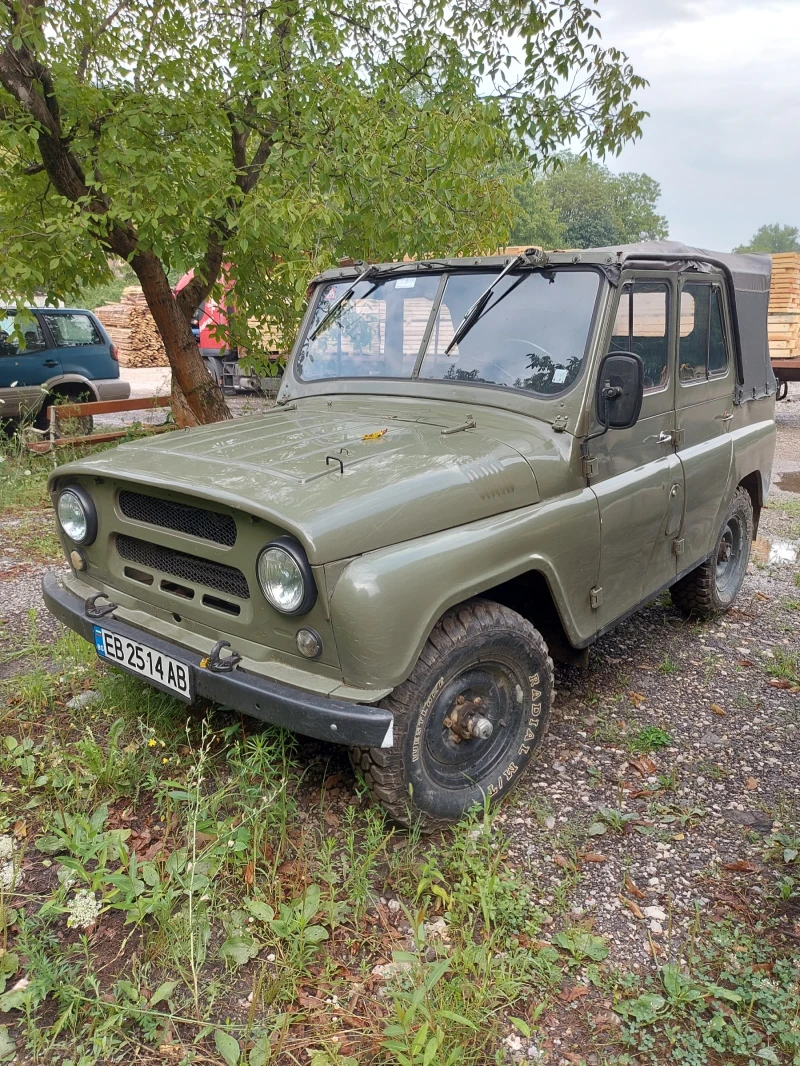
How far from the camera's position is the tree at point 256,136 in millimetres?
6027

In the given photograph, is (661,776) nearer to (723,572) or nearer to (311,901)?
(311,901)

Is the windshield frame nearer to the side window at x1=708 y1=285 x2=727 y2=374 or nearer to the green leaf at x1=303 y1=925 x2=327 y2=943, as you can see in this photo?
the side window at x1=708 y1=285 x2=727 y2=374

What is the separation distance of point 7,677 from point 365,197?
455 cm

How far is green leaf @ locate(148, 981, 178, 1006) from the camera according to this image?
6.90 feet

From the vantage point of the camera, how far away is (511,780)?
300cm

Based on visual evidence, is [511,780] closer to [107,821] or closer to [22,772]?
[107,821]

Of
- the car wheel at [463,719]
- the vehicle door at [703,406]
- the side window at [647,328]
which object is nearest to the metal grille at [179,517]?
the car wheel at [463,719]

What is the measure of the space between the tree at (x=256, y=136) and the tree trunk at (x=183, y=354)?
0.02 metres

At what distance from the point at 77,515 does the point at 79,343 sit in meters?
8.64

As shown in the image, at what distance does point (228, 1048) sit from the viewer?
1.97 meters

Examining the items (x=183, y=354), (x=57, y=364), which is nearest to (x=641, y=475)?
(x=183, y=354)

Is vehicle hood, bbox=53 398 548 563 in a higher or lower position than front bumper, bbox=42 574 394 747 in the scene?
higher

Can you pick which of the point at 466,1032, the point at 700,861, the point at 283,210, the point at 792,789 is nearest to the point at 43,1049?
the point at 466,1032

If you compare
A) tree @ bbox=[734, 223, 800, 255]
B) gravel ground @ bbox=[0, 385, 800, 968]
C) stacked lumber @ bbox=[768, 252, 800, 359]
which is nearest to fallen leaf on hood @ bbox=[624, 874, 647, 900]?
gravel ground @ bbox=[0, 385, 800, 968]
